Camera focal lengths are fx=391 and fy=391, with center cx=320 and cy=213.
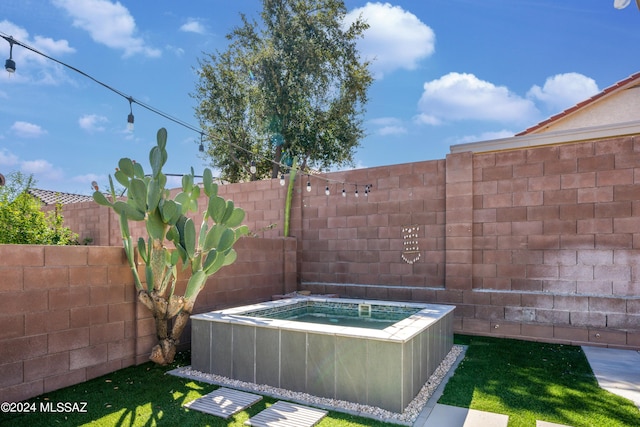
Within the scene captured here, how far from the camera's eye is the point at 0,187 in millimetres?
5766

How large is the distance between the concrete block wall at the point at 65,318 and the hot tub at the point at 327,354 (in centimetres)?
78

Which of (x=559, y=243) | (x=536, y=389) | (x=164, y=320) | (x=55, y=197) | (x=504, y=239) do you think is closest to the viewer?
(x=536, y=389)

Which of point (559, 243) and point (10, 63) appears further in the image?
point (559, 243)

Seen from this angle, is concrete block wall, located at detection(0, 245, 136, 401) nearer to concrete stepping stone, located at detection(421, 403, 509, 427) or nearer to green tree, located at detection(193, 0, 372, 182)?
concrete stepping stone, located at detection(421, 403, 509, 427)

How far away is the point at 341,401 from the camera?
11.6 ft

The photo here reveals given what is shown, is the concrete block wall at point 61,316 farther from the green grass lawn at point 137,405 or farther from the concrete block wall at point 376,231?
the concrete block wall at point 376,231

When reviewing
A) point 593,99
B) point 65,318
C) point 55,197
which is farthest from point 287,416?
point 55,197

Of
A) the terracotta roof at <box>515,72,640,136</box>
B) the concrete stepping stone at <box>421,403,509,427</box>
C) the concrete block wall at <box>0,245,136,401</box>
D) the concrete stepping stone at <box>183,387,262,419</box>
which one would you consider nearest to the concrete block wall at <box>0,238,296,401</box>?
the concrete block wall at <box>0,245,136,401</box>

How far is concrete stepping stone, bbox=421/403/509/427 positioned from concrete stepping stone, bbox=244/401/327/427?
0.90m

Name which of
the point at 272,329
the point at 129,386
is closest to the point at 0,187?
the point at 129,386

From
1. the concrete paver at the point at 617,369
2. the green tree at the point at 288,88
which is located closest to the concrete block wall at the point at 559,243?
the concrete paver at the point at 617,369

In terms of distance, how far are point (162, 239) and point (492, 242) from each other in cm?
487

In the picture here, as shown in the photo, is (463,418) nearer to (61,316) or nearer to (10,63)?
(61,316)

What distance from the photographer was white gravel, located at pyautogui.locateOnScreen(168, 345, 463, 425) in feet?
10.8
